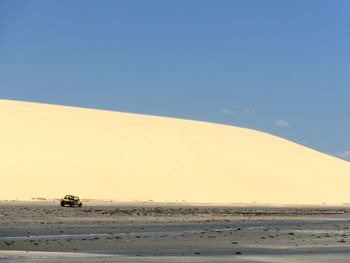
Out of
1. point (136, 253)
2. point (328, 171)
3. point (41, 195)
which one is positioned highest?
point (328, 171)

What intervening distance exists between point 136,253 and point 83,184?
81.7 meters

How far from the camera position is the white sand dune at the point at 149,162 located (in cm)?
10894

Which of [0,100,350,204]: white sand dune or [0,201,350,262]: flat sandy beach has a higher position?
[0,100,350,204]: white sand dune

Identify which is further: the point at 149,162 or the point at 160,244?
the point at 149,162

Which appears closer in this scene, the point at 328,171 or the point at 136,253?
the point at 136,253

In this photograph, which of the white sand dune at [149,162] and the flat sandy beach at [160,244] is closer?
the flat sandy beach at [160,244]

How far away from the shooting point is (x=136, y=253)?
26.6 m

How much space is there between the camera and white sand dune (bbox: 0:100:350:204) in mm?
108938

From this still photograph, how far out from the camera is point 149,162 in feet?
423

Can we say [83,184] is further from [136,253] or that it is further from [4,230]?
[136,253]

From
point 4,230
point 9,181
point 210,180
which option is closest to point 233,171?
point 210,180

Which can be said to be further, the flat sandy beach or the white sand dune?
the white sand dune

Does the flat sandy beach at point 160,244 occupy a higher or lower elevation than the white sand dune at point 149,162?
lower

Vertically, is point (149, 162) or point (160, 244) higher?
point (149, 162)
